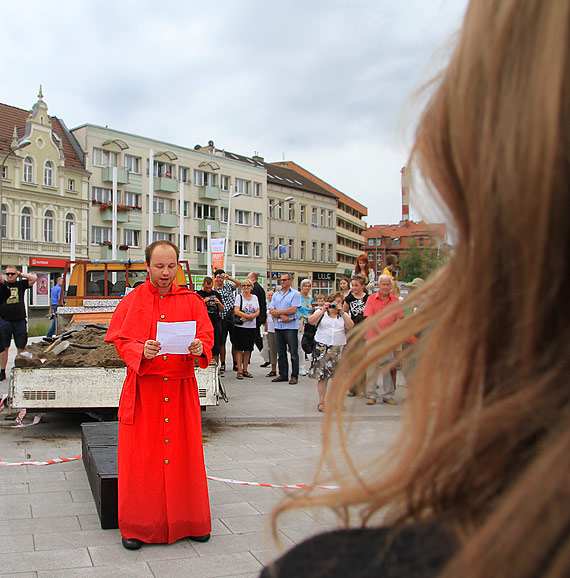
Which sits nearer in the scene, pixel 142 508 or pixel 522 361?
pixel 522 361

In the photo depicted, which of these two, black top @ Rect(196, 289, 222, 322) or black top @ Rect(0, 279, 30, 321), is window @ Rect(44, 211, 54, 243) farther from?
black top @ Rect(196, 289, 222, 322)

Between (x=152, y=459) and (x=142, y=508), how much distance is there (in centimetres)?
34

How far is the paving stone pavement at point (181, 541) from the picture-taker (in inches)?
146

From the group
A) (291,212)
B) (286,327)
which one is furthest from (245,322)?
(291,212)

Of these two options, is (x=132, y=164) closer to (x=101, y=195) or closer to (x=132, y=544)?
(x=101, y=195)

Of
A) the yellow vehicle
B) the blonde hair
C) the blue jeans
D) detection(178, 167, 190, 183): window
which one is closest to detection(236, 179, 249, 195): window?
detection(178, 167, 190, 183): window

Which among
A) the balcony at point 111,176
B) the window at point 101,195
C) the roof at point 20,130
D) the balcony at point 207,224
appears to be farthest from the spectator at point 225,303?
the balcony at point 207,224

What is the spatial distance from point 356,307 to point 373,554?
9606 millimetres

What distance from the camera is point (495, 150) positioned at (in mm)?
612

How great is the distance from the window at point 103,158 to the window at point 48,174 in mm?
3817

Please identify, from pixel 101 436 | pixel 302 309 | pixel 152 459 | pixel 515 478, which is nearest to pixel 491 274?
pixel 515 478

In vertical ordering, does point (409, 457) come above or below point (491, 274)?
below

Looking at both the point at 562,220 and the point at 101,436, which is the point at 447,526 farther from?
the point at 101,436

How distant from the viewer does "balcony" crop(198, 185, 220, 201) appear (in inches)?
2211
